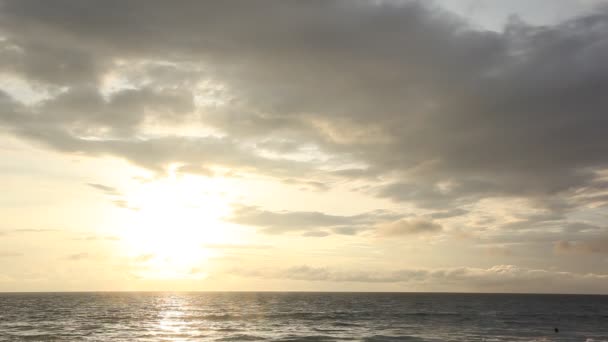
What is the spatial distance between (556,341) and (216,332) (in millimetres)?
49362

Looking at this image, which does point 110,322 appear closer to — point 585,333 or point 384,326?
point 384,326

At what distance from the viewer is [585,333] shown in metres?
76.1

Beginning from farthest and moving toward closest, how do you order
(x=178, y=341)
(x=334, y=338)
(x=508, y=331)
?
(x=508, y=331) → (x=334, y=338) → (x=178, y=341)

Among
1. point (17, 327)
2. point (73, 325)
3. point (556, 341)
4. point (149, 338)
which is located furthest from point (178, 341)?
point (556, 341)

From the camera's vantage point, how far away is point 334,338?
2564 inches

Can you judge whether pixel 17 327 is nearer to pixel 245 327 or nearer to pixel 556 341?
pixel 245 327

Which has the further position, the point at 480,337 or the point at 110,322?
the point at 110,322

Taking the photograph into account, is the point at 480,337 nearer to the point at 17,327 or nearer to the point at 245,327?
the point at 245,327

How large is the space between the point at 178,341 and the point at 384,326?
3873cm

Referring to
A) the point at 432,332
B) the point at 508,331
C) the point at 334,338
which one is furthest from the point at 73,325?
the point at 508,331

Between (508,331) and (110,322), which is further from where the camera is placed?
(110,322)

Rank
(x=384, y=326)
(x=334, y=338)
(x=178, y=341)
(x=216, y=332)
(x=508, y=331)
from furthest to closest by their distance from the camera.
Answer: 1. (x=384, y=326)
2. (x=508, y=331)
3. (x=216, y=332)
4. (x=334, y=338)
5. (x=178, y=341)

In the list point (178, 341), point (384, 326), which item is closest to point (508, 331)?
point (384, 326)

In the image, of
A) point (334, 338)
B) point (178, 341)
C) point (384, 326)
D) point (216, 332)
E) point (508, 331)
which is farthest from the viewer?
point (384, 326)
